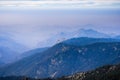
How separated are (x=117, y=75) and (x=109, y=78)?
6.64 m

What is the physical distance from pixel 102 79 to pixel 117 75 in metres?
13.8

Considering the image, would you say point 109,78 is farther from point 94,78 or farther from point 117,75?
point 94,78

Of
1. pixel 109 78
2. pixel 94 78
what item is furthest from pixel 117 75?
pixel 94 78

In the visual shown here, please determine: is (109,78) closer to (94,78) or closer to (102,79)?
(102,79)


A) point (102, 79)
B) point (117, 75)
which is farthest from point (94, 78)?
point (117, 75)

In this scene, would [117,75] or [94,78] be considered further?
[94,78]

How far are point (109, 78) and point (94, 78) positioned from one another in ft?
67.8

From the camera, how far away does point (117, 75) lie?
175 m

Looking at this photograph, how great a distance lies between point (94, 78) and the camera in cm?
19962

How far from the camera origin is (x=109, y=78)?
180 m

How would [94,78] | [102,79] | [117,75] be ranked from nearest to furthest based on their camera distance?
1. [117,75]
2. [102,79]
3. [94,78]

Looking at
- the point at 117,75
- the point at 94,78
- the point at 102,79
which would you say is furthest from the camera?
the point at 94,78

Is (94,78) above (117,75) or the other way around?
the other way around

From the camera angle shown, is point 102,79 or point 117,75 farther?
point 102,79
